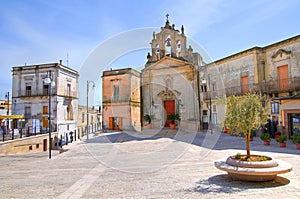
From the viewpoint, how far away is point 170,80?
24625 millimetres

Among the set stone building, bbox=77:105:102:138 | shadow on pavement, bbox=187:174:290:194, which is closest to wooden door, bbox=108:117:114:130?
stone building, bbox=77:105:102:138

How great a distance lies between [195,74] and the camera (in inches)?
920

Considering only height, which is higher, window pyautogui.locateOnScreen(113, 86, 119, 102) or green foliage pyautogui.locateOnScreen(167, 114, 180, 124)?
window pyautogui.locateOnScreen(113, 86, 119, 102)

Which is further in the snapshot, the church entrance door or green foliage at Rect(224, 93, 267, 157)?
the church entrance door

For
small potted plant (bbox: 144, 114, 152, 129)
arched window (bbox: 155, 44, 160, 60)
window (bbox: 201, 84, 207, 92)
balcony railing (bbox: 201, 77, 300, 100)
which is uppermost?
arched window (bbox: 155, 44, 160, 60)

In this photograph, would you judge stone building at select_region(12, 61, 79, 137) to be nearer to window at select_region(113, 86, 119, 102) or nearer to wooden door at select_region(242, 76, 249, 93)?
window at select_region(113, 86, 119, 102)

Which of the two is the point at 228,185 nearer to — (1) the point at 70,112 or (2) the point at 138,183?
(2) the point at 138,183

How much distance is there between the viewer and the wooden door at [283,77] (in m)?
15.3

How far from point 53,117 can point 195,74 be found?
15.2 metres

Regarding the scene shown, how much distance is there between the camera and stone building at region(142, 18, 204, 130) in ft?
76.9

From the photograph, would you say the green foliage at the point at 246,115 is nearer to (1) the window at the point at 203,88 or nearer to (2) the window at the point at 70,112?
(1) the window at the point at 203,88

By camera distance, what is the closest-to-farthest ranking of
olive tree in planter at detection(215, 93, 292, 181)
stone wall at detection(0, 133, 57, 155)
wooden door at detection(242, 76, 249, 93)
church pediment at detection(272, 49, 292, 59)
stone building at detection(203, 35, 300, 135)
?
olive tree in planter at detection(215, 93, 292, 181)
stone wall at detection(0, 133, 57, 155)
stone building at detection(203, 35, 300, 135)
church pediment at detection(272, 49, 292, 59)
wooden door at detection(242, 76, 249, 93)

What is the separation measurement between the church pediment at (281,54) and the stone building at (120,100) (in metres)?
14.4

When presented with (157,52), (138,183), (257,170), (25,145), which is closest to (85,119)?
(157,52)
